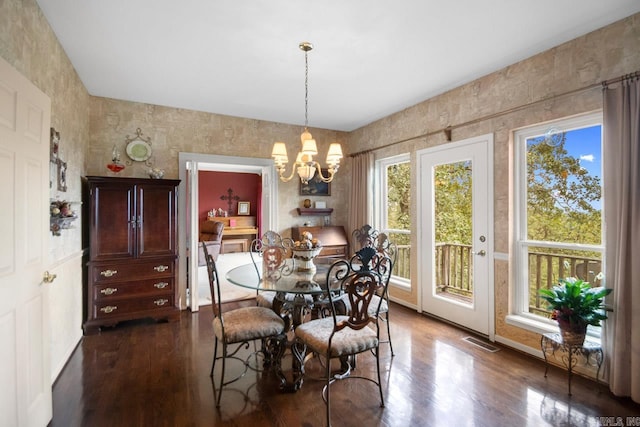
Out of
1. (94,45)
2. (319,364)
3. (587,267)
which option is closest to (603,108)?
(587,267)

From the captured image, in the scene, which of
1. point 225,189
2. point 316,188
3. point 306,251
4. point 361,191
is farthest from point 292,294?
point 225,189

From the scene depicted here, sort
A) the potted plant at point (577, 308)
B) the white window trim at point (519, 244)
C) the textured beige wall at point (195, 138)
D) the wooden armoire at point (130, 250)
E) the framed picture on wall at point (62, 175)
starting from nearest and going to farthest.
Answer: the potted plant at point (577, 308)
the framed picture on wall at point (62, 175)
the white window trim at point (519, 244)
the wooden armoire at point (130, 250)
the textured beige wall at point (195, 138)

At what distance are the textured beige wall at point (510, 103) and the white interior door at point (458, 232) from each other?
0.11 m

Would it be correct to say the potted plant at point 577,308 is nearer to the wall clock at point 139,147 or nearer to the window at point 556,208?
the window at point 556,208

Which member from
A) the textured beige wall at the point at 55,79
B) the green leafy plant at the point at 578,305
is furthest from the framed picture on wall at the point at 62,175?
the green leafy plant at the point at 578,305

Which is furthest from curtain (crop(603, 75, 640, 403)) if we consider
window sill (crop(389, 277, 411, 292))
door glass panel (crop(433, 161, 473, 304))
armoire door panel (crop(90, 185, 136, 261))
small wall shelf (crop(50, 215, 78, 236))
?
armoire door panel (crop(90, 185, 136, 261))

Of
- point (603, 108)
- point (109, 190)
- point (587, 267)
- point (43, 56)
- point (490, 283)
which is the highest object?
point (43, 56)

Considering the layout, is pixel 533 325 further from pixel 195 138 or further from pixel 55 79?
pixel 55 79

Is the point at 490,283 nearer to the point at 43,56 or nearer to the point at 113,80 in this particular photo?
the point at 43,56

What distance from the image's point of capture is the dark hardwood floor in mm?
2057

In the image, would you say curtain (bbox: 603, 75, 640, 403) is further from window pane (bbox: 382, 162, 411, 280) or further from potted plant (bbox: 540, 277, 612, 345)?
window pane (bbox: 382, 162, 411, 280)

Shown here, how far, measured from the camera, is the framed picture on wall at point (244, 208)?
9.75m

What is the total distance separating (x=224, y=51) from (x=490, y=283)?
3.46m

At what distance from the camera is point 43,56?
7.71 feet
